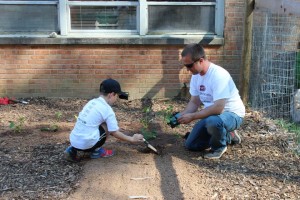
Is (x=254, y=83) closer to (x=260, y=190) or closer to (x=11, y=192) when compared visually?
(x=260, y=190)

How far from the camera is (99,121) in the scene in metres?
4.82

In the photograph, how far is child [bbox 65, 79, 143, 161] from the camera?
476 cm

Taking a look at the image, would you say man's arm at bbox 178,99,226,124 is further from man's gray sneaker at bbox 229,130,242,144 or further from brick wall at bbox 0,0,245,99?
brick wall at bbox 0,0,245,99

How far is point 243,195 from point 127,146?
179 centimetres

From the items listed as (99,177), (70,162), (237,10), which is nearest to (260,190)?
(99,177)

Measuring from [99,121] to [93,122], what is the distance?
7 cm

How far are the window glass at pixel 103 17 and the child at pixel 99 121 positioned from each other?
3479mm

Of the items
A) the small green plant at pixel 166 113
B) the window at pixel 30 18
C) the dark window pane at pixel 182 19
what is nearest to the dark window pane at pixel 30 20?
the window at pixel 30 18

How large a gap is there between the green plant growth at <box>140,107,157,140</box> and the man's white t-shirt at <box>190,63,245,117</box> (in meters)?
0.82

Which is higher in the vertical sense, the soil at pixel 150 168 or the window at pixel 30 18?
the window at pixel 30 18

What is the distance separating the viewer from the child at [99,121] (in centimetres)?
476

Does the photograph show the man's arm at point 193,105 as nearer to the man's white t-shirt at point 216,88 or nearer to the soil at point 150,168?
the man's white t-shirt at point 216,88

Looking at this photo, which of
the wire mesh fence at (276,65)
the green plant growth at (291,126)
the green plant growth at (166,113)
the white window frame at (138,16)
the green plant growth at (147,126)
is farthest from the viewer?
the white window frame at (138,16)

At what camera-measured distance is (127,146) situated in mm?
5598
